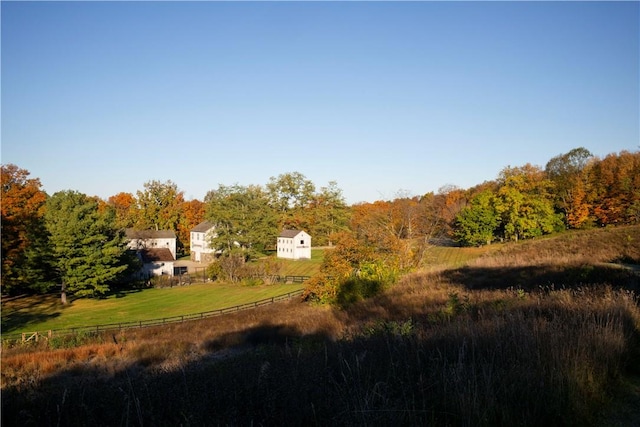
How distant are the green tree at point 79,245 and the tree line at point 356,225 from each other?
0.12 meters

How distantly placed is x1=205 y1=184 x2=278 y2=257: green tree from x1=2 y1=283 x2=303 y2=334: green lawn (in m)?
11.2

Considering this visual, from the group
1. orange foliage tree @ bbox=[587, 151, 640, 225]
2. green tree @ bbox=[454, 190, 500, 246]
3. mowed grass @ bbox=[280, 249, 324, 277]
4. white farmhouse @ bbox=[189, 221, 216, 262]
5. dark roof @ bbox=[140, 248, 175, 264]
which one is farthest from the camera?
white farmhouse @ bbox=[189, 221, 216, 262]

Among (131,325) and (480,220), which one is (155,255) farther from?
(480,220)

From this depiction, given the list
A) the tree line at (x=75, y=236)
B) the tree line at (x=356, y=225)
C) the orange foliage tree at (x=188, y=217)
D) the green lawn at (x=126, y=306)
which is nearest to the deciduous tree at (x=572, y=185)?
the tree line at (x=356, y=225)

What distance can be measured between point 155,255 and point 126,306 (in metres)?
23.9

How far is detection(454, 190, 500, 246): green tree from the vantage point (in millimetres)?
66062

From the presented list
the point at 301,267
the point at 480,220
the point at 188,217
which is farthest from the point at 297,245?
the point at 188,217

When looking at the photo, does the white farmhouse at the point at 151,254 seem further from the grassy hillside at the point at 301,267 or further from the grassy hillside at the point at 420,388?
the grassy hillside at the point at 420,388

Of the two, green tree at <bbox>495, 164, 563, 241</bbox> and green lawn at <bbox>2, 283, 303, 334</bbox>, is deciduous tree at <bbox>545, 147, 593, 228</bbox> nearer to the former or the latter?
green tree at <bbox>495, 164, 563, 241</bbox>

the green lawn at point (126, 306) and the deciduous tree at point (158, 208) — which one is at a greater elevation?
the deciduous tree at point (158, 208)

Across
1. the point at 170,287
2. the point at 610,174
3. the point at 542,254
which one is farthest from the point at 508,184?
the point at 170,287

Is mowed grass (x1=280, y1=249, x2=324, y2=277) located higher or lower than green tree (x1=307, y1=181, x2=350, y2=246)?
lower

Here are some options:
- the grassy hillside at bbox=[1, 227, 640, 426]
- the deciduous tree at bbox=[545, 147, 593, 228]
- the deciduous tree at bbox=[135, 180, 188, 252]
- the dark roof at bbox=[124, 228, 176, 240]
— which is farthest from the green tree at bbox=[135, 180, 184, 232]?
the grassy hillside at bbox=[1, 227, 640, 426]

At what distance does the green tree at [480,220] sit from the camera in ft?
217
